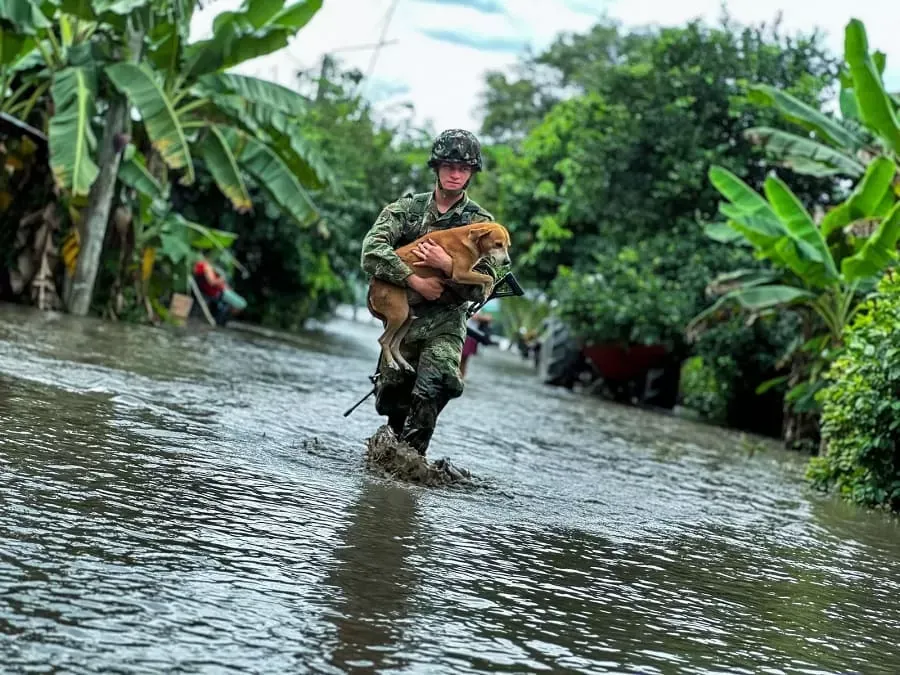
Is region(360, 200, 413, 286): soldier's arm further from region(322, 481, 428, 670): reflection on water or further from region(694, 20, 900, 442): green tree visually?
region(694, 20, 900, 442): green tree

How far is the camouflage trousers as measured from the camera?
746 centimetres

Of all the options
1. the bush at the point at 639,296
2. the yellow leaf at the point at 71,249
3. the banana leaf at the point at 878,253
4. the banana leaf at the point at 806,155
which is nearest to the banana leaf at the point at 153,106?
the yellow leaf at the point at 71,249

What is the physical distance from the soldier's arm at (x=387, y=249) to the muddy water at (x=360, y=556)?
1.13 meters

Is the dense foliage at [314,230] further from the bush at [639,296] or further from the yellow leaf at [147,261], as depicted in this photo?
the bush at [639,296]

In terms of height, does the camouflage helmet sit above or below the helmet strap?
above

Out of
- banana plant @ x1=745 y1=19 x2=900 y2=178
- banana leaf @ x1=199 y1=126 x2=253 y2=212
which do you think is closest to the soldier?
banana plant @ x1=745 y1=19 x2=900 y2=178

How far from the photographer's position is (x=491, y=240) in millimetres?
7168

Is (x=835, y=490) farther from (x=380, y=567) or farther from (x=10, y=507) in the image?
(x=10, y=507)

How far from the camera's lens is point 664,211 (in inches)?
1080

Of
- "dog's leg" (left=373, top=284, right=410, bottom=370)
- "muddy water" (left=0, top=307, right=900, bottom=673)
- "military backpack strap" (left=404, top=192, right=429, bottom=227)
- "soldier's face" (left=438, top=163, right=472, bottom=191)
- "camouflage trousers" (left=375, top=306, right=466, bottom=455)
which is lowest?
"muddy water" (left=0, top=307, right=900, bottom=673)

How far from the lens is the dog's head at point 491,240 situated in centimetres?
716

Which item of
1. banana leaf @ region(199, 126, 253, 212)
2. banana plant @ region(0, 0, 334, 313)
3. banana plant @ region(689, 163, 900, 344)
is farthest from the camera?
banana leaf @ region(199, 126, 253, 212)

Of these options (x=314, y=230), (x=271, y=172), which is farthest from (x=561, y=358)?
(x=271, y=172)

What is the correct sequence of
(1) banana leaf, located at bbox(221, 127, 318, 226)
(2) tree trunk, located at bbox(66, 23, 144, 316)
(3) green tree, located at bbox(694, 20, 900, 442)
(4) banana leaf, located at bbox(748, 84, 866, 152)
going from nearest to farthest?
(3) green tree, located at bbox(694, 20, 900, 442)
(4) banana leaf, located at bbox(748, 84, 866, 152)
(2) tree trunk, located at bbox(66, 23, 144, 316)
(1) banana leaf, located at bbox(221, 127, 318, 226)
